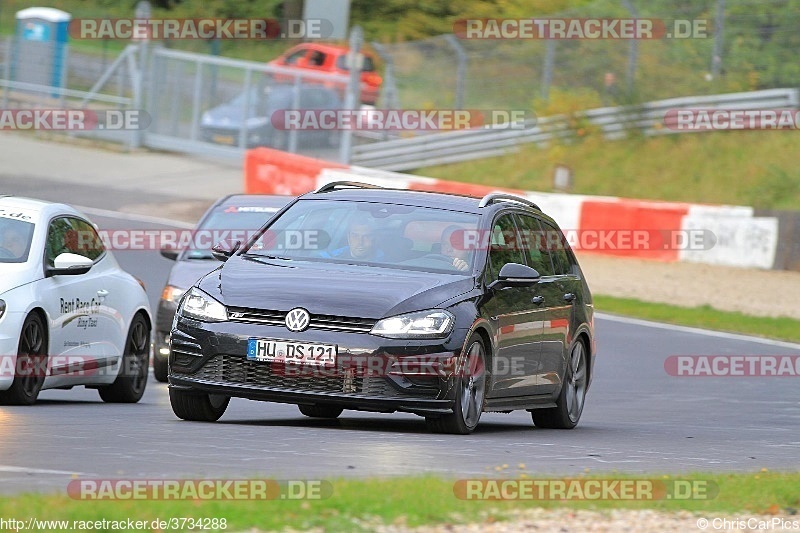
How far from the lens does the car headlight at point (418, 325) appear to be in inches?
394

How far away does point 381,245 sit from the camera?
1110cm

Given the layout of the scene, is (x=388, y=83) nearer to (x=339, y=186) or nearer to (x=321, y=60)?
(x=321, y=60)

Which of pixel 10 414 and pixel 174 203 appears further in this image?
pixel 174 203

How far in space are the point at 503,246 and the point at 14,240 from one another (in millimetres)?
3564

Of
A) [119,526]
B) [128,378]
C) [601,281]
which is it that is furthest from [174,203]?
[119,526]

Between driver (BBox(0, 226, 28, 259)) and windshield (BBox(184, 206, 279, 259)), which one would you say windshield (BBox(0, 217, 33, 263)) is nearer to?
driver (BBox(0, 226, 28, 259))

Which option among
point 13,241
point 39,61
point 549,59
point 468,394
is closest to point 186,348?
point 468,394

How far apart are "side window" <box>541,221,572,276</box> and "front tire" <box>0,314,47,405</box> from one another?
381cm

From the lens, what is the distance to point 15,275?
1168 centimetres

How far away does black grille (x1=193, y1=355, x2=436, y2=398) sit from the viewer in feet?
32.8

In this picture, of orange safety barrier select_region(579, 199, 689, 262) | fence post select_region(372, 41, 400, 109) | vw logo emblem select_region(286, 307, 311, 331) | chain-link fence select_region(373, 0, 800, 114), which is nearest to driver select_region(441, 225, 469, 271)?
vw logo emblem select_region(286, 307, 311, 331)

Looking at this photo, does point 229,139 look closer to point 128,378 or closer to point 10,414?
point 128,378

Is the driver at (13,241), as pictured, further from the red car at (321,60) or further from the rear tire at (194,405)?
the red car at (321,60)

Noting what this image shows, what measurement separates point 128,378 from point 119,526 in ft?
24.6
